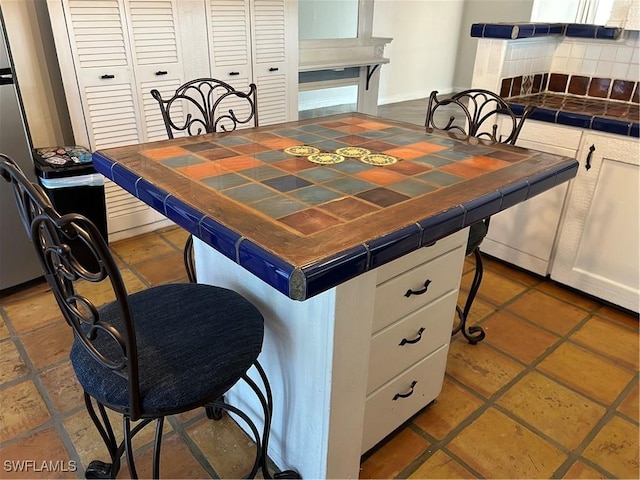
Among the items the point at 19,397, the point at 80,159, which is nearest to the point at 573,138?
the point at 80,159

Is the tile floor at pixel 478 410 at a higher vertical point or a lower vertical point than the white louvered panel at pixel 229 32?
lower

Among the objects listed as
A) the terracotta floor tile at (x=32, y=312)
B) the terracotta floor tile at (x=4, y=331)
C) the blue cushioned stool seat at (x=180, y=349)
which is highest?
the blue cushioned stool seat at (x=180, y=349)

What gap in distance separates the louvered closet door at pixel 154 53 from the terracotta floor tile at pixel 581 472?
2544mm

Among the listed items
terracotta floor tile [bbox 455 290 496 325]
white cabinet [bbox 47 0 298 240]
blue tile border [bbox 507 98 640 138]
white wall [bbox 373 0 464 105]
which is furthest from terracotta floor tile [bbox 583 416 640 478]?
white wall [bbox 373 0 464 105]

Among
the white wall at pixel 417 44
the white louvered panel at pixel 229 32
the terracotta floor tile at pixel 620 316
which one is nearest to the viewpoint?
the terracotta floor tile at pixel 620 316

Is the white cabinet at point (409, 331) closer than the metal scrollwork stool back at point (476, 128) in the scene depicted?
Yes

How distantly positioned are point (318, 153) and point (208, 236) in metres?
0.61

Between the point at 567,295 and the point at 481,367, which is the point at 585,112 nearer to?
the point at 567,295

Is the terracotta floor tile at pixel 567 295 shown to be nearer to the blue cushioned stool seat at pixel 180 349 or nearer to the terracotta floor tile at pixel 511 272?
the terracotta floor tile at pixel 511 272

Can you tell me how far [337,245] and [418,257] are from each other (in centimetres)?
45

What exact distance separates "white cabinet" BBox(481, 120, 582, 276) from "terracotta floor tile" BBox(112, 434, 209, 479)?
191 cm

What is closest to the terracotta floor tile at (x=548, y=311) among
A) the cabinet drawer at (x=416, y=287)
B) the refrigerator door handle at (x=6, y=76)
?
the cabinet drawer at (x=416, y=287)

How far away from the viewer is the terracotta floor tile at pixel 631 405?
1705 mm

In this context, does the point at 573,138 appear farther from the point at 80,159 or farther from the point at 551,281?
the point at 80,159
